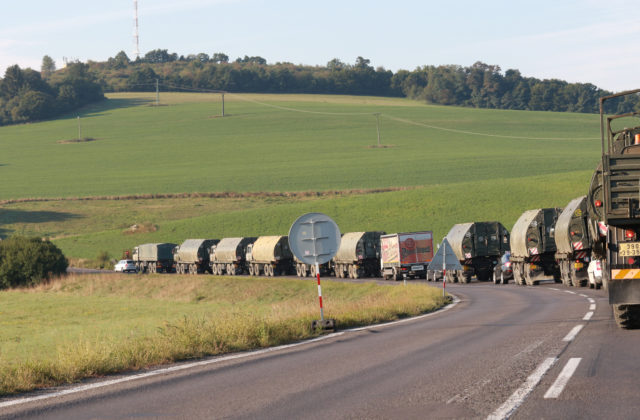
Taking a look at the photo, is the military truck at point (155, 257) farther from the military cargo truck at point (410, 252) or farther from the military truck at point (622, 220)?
the military truck at point (622, 220)

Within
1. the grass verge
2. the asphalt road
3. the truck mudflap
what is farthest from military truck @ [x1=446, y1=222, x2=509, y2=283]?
the truck mudflap

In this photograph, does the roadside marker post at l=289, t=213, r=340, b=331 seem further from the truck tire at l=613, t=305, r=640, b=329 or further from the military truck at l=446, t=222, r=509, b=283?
the military truck at l=446, t=222, r=509, b=283

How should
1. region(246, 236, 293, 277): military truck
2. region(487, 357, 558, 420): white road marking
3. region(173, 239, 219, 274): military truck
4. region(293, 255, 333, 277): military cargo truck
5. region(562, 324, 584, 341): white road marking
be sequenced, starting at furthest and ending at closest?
region(173, 239, 219, 274): military truck
region(246, 236, 293, 277): military truck
region(293, 255, 333, 277): military cargo truck
region(562, 324, 584, 341): white road marking
region(487, 357, 558, 420): white road marking

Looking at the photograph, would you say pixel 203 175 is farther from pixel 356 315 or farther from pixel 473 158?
pixel 356 315

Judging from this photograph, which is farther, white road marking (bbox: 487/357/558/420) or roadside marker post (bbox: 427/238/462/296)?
roadside marker post (bbox: 427/238/462/296)

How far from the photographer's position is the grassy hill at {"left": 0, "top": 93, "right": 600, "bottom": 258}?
8238 centimetres

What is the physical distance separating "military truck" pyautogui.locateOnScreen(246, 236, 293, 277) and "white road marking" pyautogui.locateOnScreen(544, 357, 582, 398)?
50.6 meters

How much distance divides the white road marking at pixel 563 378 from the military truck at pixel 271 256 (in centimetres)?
5063

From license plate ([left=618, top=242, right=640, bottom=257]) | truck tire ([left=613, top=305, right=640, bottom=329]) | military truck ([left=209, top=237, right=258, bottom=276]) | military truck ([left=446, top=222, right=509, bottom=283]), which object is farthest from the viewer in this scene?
military truck ([left=209, top=237, right=258, bottom=276])

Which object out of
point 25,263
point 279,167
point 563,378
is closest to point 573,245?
point 563,378

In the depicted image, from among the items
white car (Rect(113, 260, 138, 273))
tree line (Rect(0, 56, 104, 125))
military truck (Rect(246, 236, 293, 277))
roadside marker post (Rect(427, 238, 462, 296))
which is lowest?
white car (Rect(113, 260, 138, 273))

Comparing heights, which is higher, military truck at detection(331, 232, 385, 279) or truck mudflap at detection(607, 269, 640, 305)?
truck mudflap at detection(607, 269, 640, 305)

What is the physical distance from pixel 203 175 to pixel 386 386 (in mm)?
95145

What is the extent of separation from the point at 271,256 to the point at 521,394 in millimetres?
54350
